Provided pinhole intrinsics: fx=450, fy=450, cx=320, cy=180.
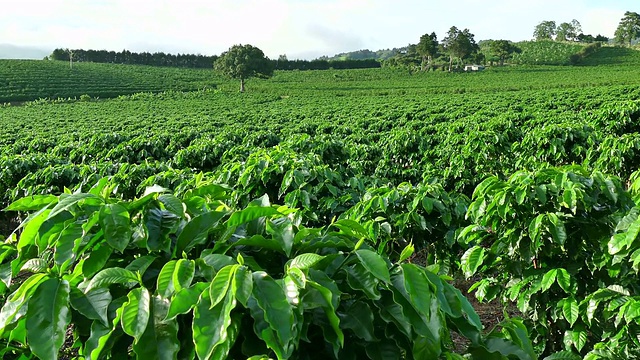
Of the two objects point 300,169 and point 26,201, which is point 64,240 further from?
point 300,169

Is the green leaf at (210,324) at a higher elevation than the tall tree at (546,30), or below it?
below

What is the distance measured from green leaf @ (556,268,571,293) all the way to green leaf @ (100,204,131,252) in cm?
240

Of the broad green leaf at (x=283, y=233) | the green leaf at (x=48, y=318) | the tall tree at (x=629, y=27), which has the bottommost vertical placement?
the green leaf at (x=48, y=318)

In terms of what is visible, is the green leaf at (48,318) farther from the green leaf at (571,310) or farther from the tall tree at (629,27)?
the tall tree at (629,27)

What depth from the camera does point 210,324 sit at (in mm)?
1116

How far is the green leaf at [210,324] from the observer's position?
3.58ft

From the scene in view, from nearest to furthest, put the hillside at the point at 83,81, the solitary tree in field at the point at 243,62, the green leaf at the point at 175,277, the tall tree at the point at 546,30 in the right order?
the green leaf at the point at 175,277, the hillside at the point at 83,81, the solitary tree in field at the point at 243,62, the tall tree at the point at 546,30

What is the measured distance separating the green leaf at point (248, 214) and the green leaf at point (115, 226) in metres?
0.33

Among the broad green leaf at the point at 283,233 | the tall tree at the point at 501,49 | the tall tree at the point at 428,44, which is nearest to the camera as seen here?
the broad green leaf at the point at 283,233

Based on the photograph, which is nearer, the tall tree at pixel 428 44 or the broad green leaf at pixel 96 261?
the broad green leaf at pixel 96 261

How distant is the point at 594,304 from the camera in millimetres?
2514

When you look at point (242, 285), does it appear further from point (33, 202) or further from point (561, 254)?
point (561, 254)

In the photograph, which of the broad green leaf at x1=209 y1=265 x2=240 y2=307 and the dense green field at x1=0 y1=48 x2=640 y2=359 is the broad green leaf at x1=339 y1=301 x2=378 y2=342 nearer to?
the dense green field at x1=0 y1=48 x2=640 y2=359

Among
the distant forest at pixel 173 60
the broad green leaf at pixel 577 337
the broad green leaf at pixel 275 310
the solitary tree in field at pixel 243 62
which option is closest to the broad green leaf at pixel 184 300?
the broad green leaf at pixel 275 310
